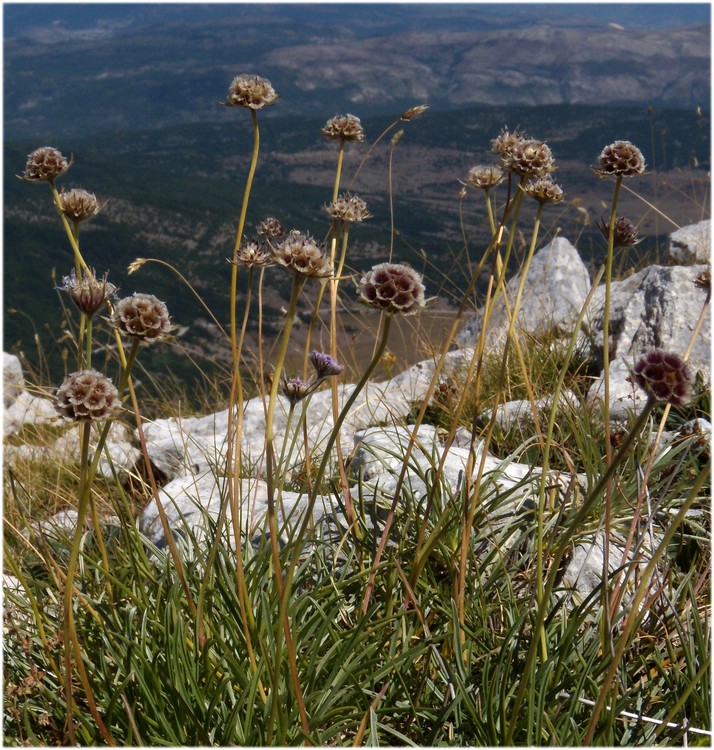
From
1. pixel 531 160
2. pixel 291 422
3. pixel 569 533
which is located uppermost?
pixel 531 160

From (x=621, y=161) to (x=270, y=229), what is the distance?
1106 millimetres

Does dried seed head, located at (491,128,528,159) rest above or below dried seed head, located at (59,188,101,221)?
above

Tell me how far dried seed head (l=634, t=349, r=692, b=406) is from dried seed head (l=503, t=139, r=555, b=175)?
2.81 feet

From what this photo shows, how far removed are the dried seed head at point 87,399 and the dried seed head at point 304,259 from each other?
463 mm

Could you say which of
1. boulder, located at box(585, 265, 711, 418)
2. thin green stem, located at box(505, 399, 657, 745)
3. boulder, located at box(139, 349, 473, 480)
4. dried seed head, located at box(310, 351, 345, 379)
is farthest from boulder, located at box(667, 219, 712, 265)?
thin green stem, located at box(505, 399, 657, 745)

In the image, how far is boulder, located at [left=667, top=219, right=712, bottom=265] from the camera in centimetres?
752

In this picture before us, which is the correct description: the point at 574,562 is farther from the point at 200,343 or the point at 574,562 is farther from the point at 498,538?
the point at 200,343

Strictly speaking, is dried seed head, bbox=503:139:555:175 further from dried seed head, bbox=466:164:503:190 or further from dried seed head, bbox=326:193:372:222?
dried seed head, bbox=326:193:372:222

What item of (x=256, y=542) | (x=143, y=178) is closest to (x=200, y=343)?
(x=143, y=178)

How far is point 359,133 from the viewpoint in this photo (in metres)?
2.72

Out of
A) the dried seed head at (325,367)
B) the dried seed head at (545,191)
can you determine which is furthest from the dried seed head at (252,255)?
the dried seed head at (545,191)

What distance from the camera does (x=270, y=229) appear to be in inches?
96.7

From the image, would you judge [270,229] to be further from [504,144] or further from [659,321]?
[659,321]

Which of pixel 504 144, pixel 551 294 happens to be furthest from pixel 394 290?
pixel 551 294
